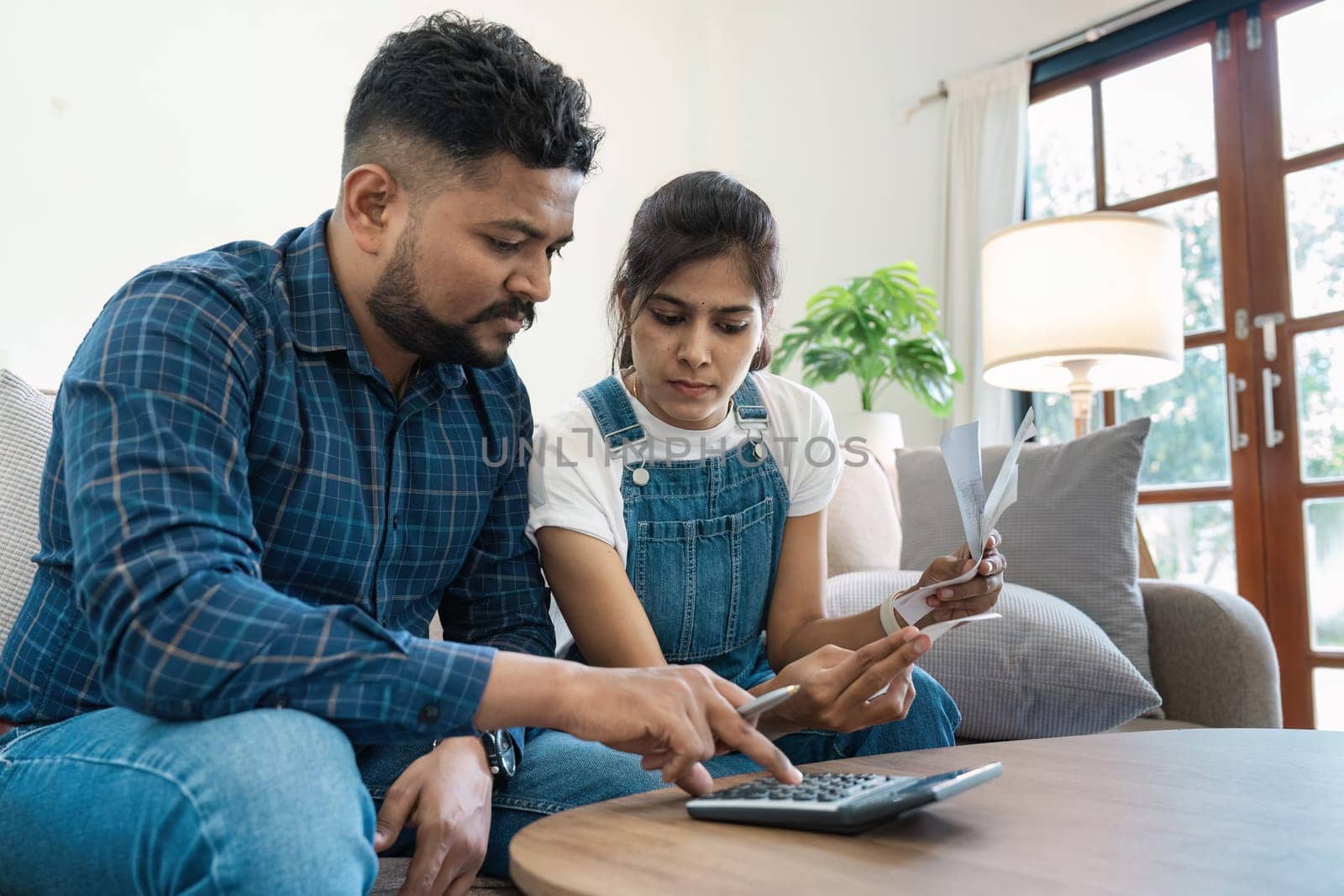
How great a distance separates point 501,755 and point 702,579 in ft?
1.30

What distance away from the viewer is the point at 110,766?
2.44 feet

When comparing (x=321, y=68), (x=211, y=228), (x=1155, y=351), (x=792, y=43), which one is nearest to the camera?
(x=1155, y=351)

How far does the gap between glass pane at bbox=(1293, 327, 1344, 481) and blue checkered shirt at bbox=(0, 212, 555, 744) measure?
2964 millimetres

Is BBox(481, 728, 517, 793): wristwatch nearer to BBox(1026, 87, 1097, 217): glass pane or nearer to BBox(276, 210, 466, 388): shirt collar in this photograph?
BBox(276, 210, 466, 388): shirt collar

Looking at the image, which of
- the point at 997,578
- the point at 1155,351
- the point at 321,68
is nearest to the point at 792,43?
the point at 321,68

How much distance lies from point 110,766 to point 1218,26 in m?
3.93

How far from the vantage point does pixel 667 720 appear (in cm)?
77

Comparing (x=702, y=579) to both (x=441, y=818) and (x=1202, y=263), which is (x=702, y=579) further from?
(x=1202, y=263)

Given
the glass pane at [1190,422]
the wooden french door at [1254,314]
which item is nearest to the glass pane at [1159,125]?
the wooden french door at [1254,314]

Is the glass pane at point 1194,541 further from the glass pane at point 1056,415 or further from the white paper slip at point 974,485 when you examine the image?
the white paper slip at point 974,485

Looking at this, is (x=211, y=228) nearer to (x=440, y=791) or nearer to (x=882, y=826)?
(x=440, y=791)

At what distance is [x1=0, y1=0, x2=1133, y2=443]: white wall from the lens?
2861 millimetres

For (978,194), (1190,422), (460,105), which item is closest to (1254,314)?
(1190,422)

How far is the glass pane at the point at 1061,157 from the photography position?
399 centimetres
